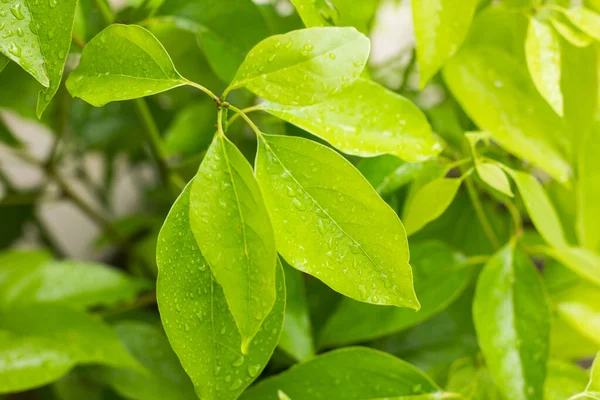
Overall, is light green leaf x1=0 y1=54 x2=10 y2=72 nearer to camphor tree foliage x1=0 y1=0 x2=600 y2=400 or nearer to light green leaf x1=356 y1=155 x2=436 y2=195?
camphor tree foliage x1=0 y1=0 x2=600 y2=400

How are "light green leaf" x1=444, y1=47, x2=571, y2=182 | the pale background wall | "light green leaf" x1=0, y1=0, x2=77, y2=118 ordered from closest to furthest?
"light green leaf" x1=0, y1=0, x2=77, y2=118 → "light green leaf" x1=444, y1=47, x2=571, y2=182 → the pale background wall

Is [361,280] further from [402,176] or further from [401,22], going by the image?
[401,22]

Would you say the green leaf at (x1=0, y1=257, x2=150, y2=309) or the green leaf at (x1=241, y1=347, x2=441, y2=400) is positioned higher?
the green leaf at (x1=241, y1=347, x2=441, y2=400)

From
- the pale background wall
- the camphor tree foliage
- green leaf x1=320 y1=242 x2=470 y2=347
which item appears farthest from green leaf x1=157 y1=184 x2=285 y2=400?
the pale background wall

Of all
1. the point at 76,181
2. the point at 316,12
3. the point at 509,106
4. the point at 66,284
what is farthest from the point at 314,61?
the point at 76,181

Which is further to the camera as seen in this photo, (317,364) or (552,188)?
(552,188)

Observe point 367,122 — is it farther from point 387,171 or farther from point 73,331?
point 73,331

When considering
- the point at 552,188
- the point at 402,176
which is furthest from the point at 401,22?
the point at 402,176
